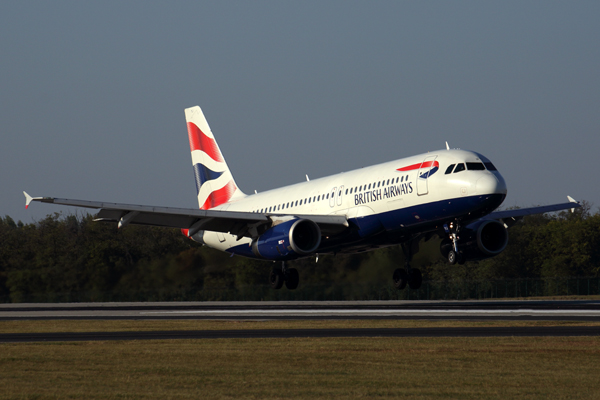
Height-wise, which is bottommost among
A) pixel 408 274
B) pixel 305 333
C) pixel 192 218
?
pixel 305 333

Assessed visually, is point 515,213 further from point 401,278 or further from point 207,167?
point 207,167

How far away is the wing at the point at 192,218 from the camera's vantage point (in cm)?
3838

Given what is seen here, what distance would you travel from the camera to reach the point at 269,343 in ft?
79.0

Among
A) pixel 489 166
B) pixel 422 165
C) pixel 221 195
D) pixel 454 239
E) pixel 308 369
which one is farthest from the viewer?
pixel 221 195

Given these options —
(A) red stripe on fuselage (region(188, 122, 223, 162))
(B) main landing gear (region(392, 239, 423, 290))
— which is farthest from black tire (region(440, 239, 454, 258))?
(A) red stripe on fuselage (region(188, 122, 223, 162))

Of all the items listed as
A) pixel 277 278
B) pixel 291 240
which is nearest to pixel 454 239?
pixel 291 240

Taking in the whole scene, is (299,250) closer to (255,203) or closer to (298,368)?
(255,203)

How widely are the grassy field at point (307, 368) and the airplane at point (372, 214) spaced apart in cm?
1130

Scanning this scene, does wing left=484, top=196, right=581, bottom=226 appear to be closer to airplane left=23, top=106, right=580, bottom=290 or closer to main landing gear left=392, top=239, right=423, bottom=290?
airplane left=23, top=106, right=580, bottom=290

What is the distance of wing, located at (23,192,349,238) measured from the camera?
38.4 m

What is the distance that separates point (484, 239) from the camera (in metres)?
40.9

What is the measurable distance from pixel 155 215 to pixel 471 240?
17.5 meters

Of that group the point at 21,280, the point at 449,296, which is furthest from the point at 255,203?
the point at 449,296

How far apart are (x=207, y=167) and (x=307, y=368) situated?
37415 millimetres
